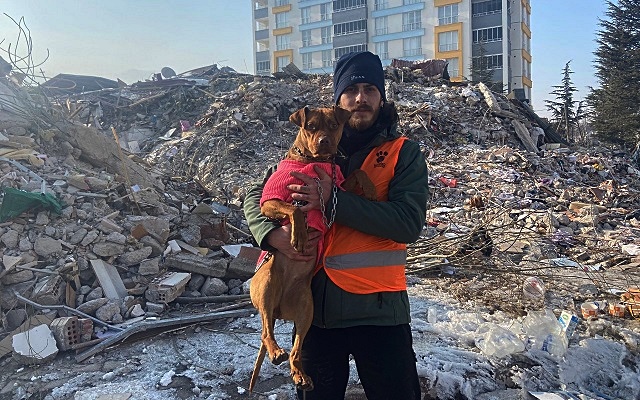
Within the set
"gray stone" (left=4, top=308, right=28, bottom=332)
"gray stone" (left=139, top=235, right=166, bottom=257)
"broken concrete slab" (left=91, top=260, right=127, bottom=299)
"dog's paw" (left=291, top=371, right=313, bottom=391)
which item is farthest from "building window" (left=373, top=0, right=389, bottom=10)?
"dog's paw" (left=291, top=371, right=313, bottom=391)

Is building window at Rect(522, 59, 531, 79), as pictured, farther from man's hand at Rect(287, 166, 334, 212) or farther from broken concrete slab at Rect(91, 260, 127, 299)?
man's hand at Rect(287, 166, 334, 212)

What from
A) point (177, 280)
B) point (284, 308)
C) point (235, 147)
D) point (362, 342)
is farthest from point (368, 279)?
point (235, 147)

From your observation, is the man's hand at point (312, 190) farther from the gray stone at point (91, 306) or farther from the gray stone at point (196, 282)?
the gray stone at point (196, 282)

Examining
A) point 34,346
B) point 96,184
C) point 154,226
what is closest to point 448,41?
point 96,184

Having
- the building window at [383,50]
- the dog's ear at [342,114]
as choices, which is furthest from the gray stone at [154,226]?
the building window at [383,50]

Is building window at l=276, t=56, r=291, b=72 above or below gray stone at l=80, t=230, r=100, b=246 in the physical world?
above

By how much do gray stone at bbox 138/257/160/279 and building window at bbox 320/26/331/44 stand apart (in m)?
37.6

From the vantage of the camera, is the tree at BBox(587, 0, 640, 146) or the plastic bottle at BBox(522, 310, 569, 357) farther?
the tree at BBox(587, 0, 640, 146)

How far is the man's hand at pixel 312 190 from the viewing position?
6.11 ft

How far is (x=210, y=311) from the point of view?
14.8 ft

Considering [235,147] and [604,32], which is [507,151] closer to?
[235,147]

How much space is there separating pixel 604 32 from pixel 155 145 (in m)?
26.1

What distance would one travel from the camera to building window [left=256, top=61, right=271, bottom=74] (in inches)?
1721

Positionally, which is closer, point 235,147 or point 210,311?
point 210,311
